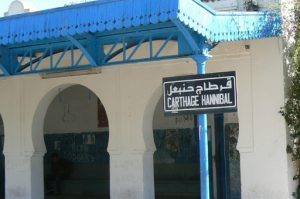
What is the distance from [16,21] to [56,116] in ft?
29.2

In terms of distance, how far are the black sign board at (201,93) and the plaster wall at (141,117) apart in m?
3.84

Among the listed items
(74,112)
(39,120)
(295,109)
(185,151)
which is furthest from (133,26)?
(74,112)

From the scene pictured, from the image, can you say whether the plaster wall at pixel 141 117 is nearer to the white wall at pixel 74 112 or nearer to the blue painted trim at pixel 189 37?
the blue painted trim at pixel 189 37

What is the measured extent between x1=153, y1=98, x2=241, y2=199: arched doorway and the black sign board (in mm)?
6957

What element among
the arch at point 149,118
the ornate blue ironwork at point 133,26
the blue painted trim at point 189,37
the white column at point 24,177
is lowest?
the white column at point 24,177

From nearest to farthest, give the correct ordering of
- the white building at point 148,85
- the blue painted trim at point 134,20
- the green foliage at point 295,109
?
the blue painted trim at point 134,20, the white building at point 148,85, the green foliage at point 295,109

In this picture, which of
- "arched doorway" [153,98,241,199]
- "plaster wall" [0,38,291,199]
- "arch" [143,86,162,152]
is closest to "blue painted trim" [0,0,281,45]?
"plaster wall" [0,38,291,199]

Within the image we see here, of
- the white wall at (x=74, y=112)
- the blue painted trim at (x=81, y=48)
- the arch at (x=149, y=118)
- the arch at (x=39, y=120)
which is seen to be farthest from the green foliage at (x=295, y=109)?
the white wall at (x=74, y=112)

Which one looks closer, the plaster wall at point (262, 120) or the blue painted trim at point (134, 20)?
the blue painted trim at point (134, 20)

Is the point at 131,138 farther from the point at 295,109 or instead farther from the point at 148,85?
the point at 295,109

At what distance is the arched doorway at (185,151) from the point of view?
14523 mm

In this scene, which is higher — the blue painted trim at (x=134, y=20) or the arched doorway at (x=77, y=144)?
the blue painted trim at (x=134, y=20)

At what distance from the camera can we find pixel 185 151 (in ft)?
54.5

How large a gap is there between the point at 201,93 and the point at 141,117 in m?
5.28
